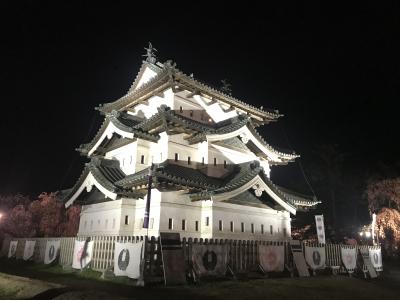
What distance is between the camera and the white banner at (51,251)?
19.6 metres

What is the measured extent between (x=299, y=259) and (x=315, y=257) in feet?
5.59

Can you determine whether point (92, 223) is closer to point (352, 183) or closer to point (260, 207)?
point (260, 207)

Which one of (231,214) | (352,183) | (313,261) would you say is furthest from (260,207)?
(352,183)

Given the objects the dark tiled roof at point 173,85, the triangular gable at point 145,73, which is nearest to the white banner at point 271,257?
the dark tiled roof at point 173,85

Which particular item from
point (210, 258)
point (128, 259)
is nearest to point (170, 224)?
point (210, 258)

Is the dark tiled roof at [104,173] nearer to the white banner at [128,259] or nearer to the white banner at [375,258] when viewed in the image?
the white banner at [128,259]

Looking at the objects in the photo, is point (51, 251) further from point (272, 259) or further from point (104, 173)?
point (272, 259)

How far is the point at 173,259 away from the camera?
13172 mm

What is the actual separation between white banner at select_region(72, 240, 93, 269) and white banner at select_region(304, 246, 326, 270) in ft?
41.4

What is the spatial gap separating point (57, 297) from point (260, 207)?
623 inches

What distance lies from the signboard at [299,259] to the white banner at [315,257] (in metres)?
0.59

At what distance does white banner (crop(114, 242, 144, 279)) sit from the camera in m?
13.1

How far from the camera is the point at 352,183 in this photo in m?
54.7

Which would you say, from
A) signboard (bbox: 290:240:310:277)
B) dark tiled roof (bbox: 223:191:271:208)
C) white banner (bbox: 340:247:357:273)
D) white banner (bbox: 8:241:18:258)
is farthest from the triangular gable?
white banner (bbox: 340:247:357:273)
